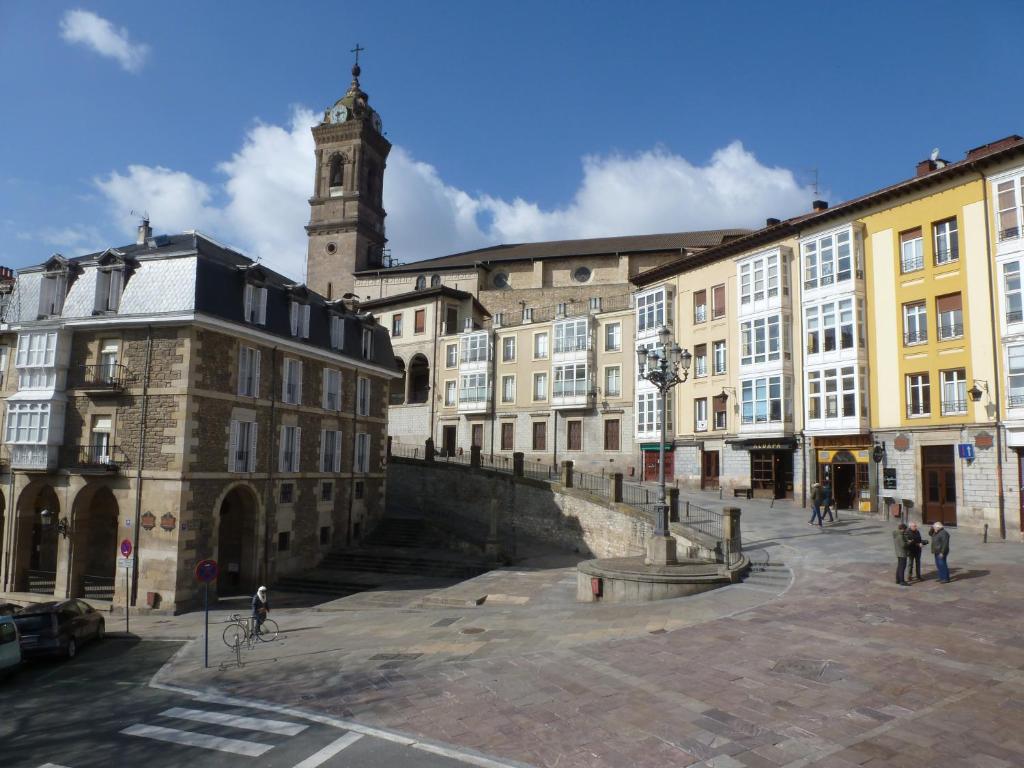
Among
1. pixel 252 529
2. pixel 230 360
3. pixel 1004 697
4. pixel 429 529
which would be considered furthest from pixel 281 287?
pixel 1004 697

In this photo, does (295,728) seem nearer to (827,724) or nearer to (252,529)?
(827,724)

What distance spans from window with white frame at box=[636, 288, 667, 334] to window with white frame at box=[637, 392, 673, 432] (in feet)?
12.8

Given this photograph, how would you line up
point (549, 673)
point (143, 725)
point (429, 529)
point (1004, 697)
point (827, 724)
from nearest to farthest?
point (827, 724)
point (1004, 697)
point (143, 725)
point (549, 673)
point (429, 529)

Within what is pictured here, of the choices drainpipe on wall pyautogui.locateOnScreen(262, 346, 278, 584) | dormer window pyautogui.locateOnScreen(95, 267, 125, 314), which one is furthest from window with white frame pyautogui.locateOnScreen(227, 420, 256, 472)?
dormer window pyautogui.locateOnScreen(95, 267, 125, 314)

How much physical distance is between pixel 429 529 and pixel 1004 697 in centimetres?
2572

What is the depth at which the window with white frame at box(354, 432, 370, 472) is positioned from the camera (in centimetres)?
3206

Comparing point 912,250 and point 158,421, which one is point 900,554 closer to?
point 912,250

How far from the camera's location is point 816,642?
1230 cm

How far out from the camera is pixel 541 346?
150 feet

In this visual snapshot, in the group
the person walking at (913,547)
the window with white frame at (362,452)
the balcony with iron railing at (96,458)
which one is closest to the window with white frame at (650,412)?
the window with white frame at (362,452)

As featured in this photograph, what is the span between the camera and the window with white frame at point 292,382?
2689cm

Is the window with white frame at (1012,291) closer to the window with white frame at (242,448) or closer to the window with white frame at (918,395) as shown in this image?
the window with white frame at (918,395)

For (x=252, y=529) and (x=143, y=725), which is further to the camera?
(x=252, y=529)

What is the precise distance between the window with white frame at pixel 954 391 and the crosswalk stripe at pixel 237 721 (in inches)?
988
